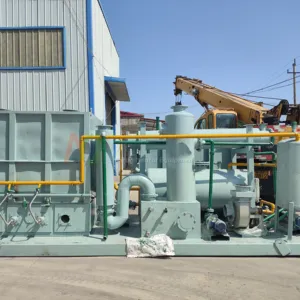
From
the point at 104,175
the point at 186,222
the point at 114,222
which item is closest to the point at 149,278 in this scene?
the point at 186,222

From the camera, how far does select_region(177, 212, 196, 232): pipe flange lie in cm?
418

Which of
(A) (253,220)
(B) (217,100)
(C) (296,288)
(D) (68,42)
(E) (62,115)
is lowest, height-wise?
(C) (296,288)

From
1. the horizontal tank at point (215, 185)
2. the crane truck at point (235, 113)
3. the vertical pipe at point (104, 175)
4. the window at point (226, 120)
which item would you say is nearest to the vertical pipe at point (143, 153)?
the horizontal tank at point (215, 185)

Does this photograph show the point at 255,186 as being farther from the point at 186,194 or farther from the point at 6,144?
the point at 6,144

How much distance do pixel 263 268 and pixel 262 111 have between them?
939 centimetres

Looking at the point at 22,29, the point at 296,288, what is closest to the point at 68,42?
the point at 22,29

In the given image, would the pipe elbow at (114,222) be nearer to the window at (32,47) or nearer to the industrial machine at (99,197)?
the industrial machine at (99,197)

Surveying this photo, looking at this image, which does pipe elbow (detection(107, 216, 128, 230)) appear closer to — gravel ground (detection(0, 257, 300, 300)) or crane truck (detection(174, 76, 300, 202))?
gravel ground (detection(0, 257, 300, 300))

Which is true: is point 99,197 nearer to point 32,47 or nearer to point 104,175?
point 104,175

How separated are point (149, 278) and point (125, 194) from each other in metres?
1.28

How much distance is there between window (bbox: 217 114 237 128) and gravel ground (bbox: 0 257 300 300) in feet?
26.7

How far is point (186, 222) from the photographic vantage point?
13.8 feet

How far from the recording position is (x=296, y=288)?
326 centimetres

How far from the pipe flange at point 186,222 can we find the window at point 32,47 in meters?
8.36
